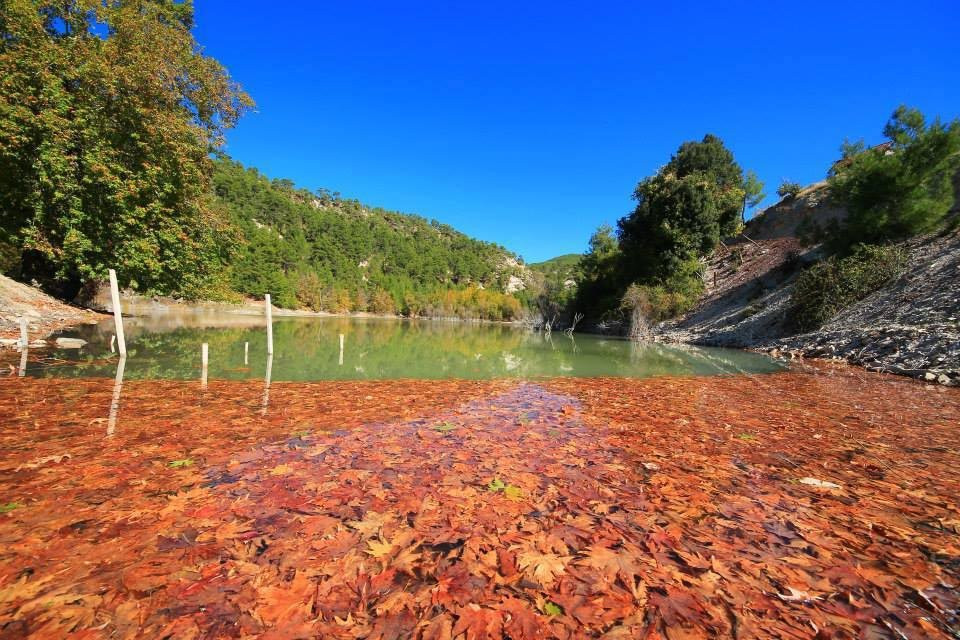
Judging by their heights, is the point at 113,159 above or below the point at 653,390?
above

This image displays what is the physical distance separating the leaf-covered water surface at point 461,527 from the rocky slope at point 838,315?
37.5 ft

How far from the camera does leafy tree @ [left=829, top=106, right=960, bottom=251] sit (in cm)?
2233

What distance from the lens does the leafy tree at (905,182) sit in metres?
22.3

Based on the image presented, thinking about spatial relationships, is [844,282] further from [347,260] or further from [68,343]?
[347,260]

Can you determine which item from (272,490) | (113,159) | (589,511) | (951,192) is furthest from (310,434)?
(951,192)

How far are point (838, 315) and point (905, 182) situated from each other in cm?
964

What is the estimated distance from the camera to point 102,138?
18234mm

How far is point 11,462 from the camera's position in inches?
149

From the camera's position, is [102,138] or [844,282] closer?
[102,138]

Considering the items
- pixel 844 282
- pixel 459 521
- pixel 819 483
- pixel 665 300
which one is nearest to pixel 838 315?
pixel 844 282

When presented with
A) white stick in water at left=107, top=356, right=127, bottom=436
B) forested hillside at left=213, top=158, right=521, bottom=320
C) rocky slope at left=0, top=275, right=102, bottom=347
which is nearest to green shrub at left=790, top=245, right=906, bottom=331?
white stick in water at left=107, top=356, right=127, bottom=436

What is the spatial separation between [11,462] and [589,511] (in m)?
5.39

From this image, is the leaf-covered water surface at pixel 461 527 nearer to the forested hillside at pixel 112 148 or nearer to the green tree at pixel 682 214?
the forested hillside at pixel 112 148

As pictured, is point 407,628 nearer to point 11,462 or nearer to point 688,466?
point 688,466
